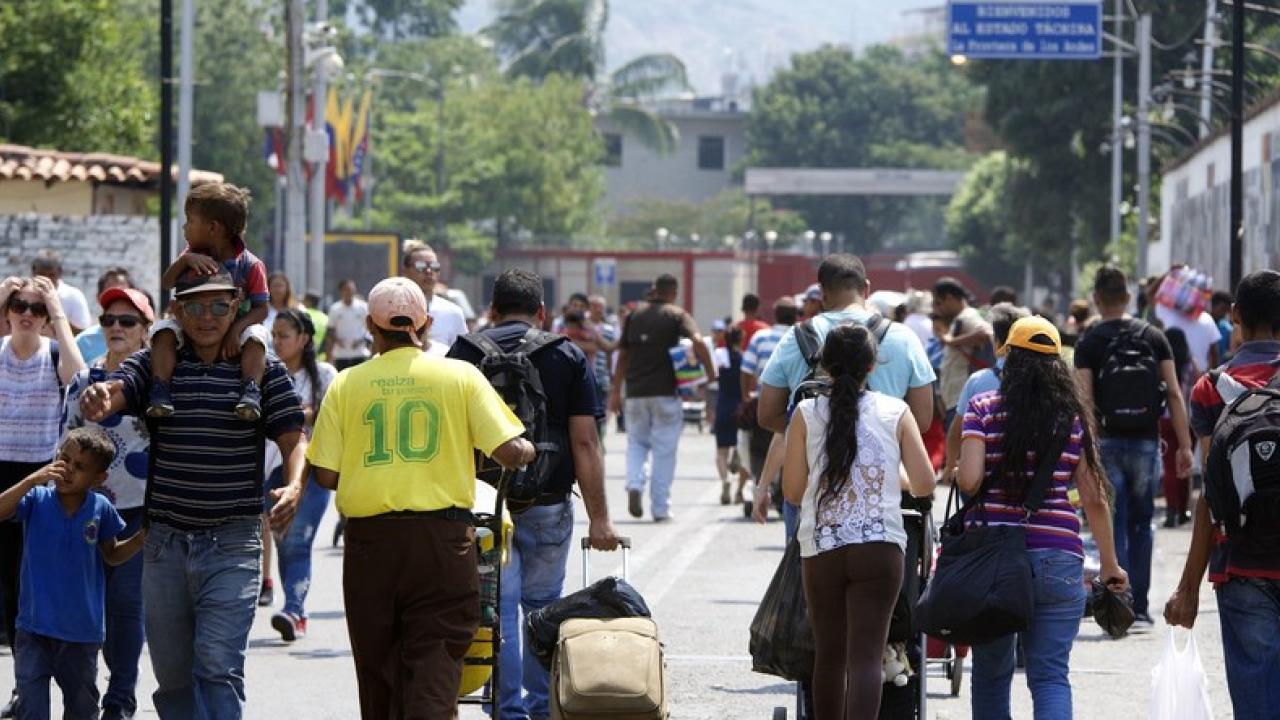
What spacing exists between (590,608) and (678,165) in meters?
107

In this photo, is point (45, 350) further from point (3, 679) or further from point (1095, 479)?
point (1095, 479)

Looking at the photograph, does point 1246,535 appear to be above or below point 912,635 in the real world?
above

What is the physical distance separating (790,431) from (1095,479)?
3.60 ft

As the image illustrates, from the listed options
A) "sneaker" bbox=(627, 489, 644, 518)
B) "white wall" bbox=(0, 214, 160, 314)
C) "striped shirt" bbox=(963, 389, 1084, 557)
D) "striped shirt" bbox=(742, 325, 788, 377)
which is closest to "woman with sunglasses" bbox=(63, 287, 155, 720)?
"striped shirt" bbox=(963, 389, 1084, 557)

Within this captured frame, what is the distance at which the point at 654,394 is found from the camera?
18.9m

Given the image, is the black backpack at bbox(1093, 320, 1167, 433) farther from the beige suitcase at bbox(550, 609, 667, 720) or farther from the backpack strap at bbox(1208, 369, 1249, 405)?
the beige suitcase at bbox(550, 609, 667, 720)

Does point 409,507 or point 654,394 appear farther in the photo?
point 654,394

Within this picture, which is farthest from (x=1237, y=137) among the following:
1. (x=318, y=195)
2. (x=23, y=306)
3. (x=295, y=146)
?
(x=318, y=195)

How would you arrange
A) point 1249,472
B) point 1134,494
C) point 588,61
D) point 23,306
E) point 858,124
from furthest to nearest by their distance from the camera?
point 858,124 → point 588,61 → point 1134,494 → point 23,306 → point 1249,472

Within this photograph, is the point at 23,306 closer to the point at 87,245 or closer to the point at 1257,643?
the point at 1257,643

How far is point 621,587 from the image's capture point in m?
8.18

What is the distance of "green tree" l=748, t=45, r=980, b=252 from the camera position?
117 meters

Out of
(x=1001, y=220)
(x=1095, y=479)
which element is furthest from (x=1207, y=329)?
(x=1001, y=220)

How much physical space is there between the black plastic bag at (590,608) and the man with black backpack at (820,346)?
153 centimetres
